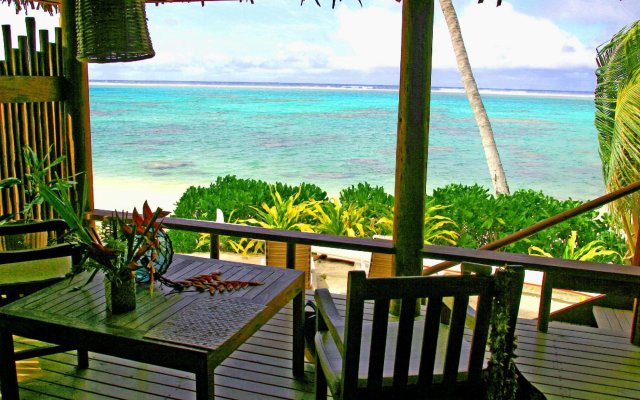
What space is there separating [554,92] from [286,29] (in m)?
26.9

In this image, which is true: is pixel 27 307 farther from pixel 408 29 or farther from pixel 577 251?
pixel 577 251

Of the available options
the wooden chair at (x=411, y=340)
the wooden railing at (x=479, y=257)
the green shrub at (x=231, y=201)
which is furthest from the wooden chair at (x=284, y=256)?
the green shrub at (x=231, y=201)

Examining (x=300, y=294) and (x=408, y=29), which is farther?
(x=408, y=29)

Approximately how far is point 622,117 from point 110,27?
3101 millimetres

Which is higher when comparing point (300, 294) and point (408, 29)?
point (408, 29)

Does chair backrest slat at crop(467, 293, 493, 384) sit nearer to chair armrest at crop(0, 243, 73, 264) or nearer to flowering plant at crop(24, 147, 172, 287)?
flowering plant at crop(24, 147, 172, 287)

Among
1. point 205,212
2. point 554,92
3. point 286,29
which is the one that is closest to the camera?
point 205,212

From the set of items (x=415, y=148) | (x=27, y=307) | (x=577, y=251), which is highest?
(x=415, y=148)

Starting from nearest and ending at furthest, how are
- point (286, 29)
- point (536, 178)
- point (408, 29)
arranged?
point (408, 29), point (536, 178), point (286, 29)

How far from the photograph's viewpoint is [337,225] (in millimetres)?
6496

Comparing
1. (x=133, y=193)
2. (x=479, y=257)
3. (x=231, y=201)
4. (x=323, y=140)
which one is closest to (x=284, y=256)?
(x=479, y=257)

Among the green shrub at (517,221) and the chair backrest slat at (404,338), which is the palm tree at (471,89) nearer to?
the green shrub at (517,221)

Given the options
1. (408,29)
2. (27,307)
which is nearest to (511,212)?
(408,29)

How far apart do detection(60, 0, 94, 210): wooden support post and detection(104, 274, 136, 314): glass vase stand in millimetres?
1616
